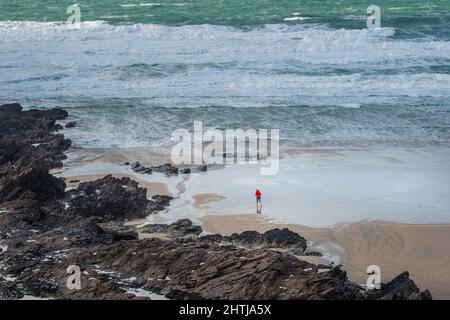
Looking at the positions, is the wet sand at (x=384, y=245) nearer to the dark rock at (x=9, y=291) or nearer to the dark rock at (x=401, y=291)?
the dark rock at (x=401, y=291)

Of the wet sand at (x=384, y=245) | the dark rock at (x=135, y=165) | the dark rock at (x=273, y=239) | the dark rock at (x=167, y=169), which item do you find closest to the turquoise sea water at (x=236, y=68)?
the dark rock at (x=135, y=165)

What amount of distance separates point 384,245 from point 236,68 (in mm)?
17547

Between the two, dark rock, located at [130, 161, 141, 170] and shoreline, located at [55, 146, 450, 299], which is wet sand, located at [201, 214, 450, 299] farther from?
dark rock, located at [130, 161, 141, 170]

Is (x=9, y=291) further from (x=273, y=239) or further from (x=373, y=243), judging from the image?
(x=373, y=243)

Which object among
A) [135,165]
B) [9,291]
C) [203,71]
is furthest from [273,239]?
[203,71]

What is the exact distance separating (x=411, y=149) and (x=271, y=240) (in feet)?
28.6

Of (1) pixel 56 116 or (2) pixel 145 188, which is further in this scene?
(1) pixel 56 116

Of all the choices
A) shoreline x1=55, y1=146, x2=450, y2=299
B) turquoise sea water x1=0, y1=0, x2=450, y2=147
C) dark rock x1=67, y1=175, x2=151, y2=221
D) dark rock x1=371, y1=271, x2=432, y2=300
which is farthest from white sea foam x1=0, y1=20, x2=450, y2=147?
dark rock x1=371, y1=271, x2=432, y2=300

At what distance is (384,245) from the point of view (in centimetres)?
1736

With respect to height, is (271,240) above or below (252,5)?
below

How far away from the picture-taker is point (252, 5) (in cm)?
4634

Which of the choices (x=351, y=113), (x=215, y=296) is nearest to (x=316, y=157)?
(x=351, y=113)

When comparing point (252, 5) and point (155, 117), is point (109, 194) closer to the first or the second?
point (155, 117)

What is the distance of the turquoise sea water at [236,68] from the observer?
2709 centimetres
